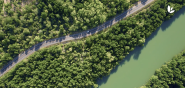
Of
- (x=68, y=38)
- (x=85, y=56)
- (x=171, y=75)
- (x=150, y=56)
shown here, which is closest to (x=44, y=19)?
(x=68, y=38)

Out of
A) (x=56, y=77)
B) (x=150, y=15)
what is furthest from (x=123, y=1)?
(x=56, y=77)

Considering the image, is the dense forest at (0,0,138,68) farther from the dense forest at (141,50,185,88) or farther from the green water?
the dense forest at (141,50,185,88)

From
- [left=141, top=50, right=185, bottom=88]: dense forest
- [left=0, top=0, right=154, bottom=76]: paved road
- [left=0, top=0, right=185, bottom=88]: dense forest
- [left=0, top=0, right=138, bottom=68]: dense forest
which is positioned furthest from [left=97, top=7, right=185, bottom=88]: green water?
[left=0, top=0, right=138, bottom=68]: dense forest

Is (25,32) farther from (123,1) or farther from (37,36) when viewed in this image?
(123,1)

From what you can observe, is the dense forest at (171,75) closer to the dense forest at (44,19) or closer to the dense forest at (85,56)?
the dense forest at (85,56)

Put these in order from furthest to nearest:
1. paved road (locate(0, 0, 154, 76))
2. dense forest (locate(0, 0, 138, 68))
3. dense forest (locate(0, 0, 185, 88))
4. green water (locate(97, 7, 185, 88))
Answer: green water (locate(97, 7, 185, 88)), paved road (locate(0, 0, 154, 76)), dense forest (locate(0, 0, 185, 88)), dense forest (locate(0, 0, 138, 68))
